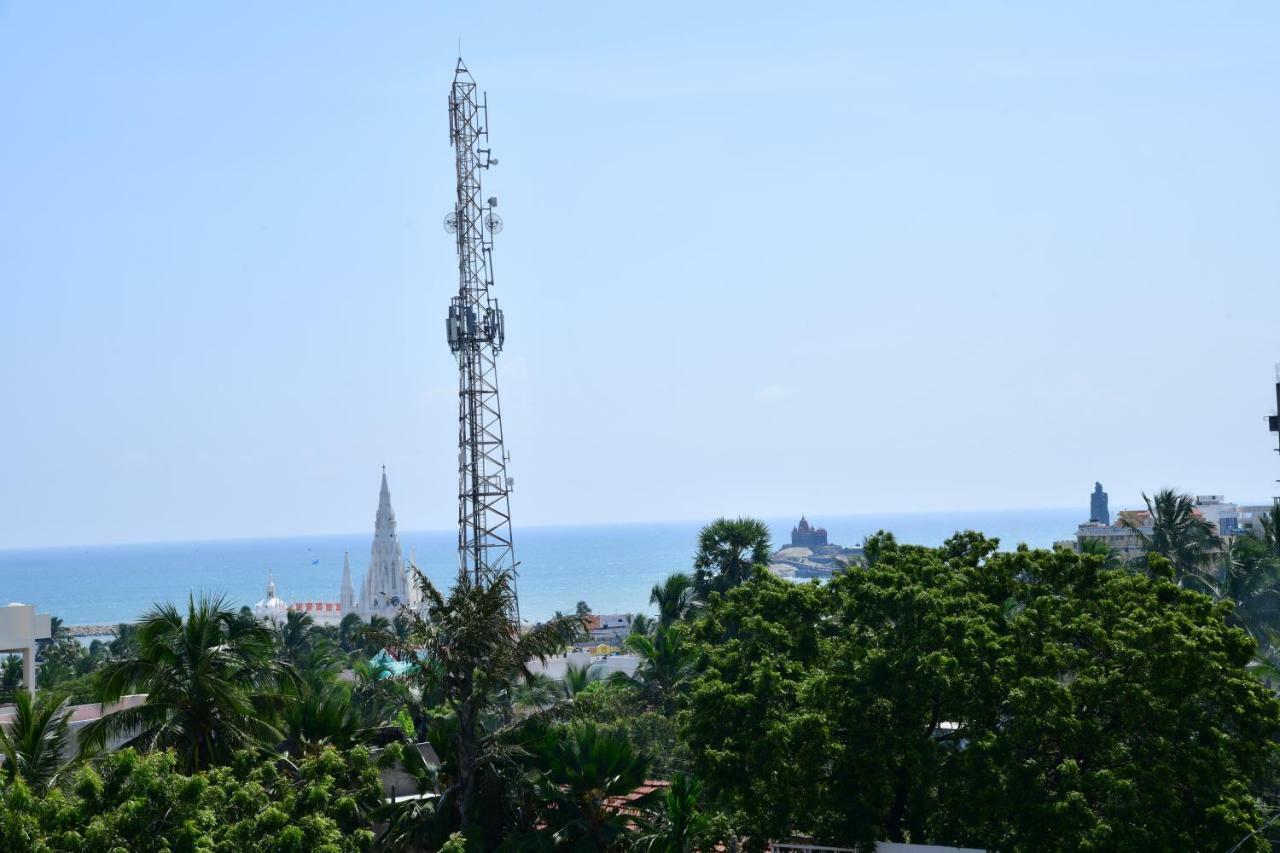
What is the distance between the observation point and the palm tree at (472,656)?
21688 millimetres

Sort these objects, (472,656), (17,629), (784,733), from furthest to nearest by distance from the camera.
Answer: (17,629) → (784,733) → (472,656)

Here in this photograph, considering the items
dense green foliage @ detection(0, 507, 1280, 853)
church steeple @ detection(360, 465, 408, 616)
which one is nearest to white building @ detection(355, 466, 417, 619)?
church steeple @ detection(360, 465, 408, 616)

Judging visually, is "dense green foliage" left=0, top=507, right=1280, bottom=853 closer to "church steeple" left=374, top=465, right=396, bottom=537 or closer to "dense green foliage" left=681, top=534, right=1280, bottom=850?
"dense green foliage" left=681, top=534, right=1280, bottom=850

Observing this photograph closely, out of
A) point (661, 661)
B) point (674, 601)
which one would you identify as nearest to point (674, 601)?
point (674, 601)

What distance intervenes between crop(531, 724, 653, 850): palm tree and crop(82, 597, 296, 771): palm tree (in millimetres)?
4339

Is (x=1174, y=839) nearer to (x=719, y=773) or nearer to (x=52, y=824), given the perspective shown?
(x=719, y=773)

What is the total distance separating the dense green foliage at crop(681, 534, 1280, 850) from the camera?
796 inches

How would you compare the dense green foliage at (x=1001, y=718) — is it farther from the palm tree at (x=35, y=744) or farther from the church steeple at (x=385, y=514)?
the church steeple at (x=385, y=514)

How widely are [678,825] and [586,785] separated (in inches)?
65.5

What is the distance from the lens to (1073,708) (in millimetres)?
21125

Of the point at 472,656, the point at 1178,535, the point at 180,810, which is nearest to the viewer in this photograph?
the point at 180,810

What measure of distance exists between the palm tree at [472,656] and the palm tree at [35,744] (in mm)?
5493

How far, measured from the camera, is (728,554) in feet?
129

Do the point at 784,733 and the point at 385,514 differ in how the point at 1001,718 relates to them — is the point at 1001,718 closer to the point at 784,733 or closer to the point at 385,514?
the point at 784,733
